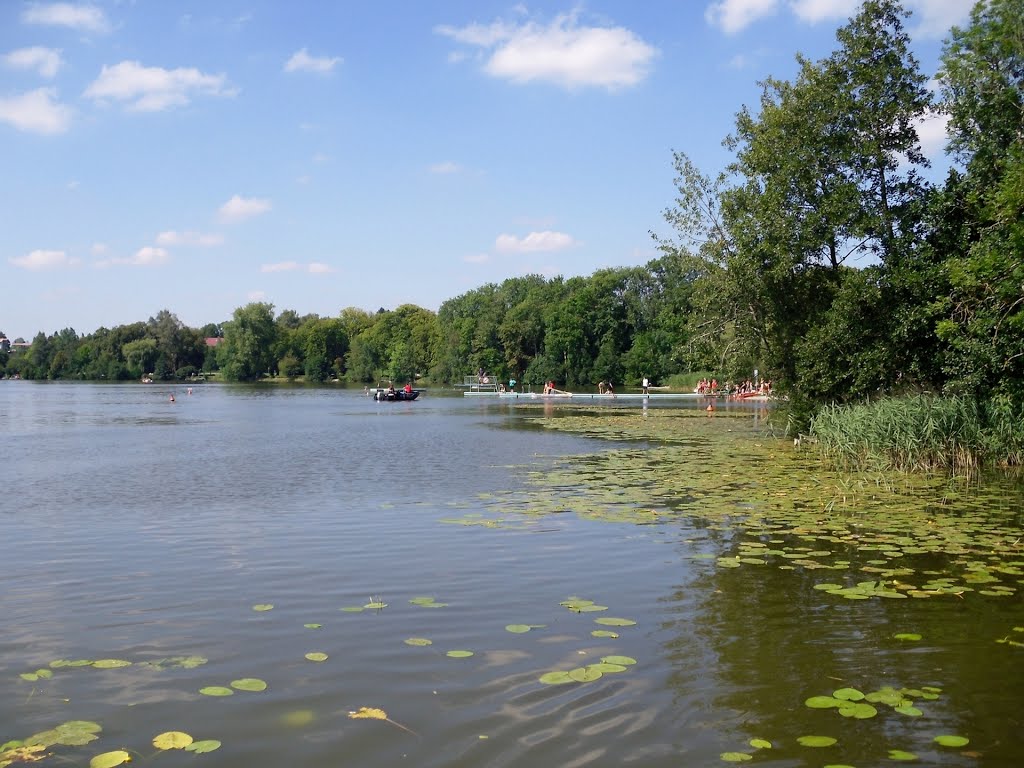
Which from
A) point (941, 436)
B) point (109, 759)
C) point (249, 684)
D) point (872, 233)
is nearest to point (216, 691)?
point (249, 684)

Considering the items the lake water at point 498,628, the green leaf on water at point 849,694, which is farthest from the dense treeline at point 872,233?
the green leaf on water at point 849,694

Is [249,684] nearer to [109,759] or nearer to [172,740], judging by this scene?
[172,740]

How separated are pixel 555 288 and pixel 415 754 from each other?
11556 cm

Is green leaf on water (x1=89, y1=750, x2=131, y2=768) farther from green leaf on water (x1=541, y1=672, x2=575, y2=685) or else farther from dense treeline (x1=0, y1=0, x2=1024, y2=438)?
dense treeline (x1=0, y1=0, x2=1024, y2=438)

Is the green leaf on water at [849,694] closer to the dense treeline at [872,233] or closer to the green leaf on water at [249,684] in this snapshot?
the green leaf on water at [249,684]

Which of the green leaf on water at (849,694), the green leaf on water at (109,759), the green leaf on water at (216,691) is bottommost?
the green leaf on water at (216,691)

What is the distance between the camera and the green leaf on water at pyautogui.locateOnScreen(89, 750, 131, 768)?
A: 4758mm

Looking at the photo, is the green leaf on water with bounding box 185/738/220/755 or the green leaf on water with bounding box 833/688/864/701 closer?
the green leaf on water with bounding box 185/738/220/755

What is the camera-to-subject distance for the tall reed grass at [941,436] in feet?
59.5

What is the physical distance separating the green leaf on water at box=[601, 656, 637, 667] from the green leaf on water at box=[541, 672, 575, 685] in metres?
0.47

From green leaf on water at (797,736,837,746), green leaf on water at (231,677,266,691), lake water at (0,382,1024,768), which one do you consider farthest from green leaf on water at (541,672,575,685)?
green leaf on water at (231,677,266,691)

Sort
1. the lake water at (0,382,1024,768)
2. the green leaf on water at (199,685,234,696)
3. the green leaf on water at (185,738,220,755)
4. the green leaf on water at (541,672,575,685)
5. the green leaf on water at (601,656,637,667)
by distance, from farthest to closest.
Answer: the green leaf on water at (601,656,637,667)
the green leaf on water at (541,672,575,685)
the green leaf on water at (199,685,234,696)
the lake water at (0,382,1024,768)
the green leaf on water at (185,738,220,755)

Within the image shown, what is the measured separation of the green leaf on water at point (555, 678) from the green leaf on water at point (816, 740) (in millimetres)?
1657

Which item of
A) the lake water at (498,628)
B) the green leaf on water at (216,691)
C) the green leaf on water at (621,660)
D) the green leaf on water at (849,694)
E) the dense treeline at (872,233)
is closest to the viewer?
the lake water at (498,628)
